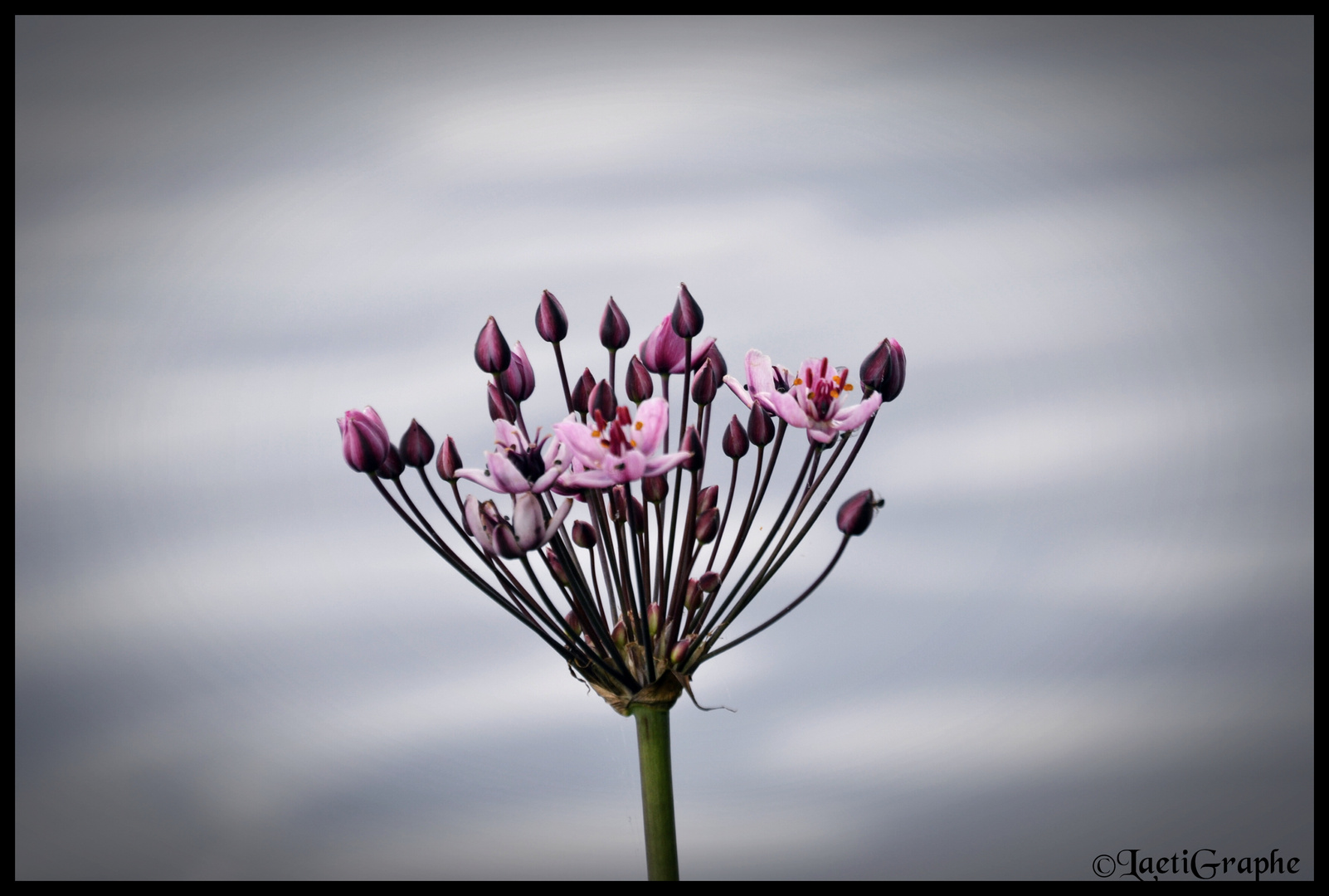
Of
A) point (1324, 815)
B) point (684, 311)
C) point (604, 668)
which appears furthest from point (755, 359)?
point (1324, 815)

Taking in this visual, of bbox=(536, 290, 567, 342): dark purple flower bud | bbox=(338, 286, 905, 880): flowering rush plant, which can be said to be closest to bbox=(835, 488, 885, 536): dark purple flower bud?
bbox=(338, 286, 905, 880): flowering rush plant

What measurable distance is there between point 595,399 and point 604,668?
0.74ft

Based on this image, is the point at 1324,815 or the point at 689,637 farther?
the point at 1324,815

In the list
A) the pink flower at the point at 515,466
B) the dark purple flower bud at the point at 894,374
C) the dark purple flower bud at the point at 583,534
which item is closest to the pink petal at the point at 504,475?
the pink flower at the point at 515,466

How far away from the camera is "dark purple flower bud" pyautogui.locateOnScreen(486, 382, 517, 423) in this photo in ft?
2.63

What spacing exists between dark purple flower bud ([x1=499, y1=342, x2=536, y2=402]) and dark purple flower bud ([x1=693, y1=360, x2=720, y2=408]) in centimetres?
14

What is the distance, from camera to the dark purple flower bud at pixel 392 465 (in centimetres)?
73

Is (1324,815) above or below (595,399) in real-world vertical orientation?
below

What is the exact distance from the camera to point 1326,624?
1.51 meters

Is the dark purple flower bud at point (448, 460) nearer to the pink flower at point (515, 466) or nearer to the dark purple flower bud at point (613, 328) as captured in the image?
the pink flower at point (515, 466)

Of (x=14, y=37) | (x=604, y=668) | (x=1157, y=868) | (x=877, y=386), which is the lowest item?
(x=1157, y=868)

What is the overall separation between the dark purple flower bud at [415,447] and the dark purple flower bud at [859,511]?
0.33 meters

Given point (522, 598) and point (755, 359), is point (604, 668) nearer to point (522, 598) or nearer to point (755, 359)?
point (522, 598)

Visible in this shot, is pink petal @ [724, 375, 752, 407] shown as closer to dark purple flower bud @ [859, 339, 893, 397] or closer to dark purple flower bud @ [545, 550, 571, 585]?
dark purple flower bud @ [859, 339, 893, 397]
